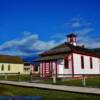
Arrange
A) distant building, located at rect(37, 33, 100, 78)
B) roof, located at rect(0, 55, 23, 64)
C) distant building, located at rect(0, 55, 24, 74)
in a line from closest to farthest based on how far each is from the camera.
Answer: distant building, located at rect(37, 33, 100, 78)
distant building, located at rect(0, 55, 24, 74)
roof, located at rect(0, 55, 23, 64)

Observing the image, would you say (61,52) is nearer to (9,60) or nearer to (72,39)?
(72,39)

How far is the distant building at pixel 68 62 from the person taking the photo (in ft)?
112

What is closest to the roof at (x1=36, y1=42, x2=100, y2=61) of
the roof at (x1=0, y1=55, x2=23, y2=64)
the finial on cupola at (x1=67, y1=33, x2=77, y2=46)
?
the finial on cupola at (x1=67, y1=33, x2=77, y2=46)

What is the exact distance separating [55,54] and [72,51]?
3896 millimetres

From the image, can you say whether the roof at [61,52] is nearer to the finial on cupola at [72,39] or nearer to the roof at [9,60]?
the finial on cupola at [72,39]

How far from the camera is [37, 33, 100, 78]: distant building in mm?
34125

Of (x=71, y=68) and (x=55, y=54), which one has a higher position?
(x=55, y=54)

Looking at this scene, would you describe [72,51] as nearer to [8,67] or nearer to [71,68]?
[71,68]

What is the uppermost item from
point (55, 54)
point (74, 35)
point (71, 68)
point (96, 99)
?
point (74, 35)

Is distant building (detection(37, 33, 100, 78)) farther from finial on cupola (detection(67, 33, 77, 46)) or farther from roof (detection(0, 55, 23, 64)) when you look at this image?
roof (detection(0, 55, 23, 64))

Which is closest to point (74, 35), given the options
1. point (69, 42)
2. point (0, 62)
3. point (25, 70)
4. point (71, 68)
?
point (69, 42)

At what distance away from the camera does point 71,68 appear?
34.1 meters

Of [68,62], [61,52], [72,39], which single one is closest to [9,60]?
[72,39]

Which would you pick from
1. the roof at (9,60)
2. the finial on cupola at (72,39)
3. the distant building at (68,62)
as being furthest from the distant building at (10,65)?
the finial on cupola at (72,39)
